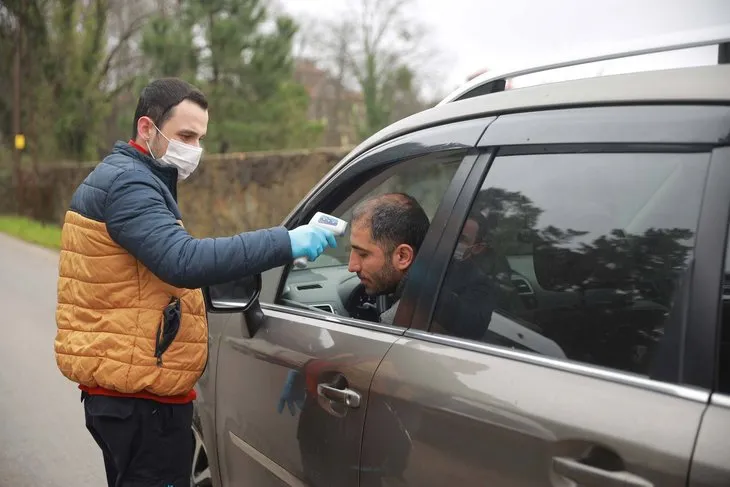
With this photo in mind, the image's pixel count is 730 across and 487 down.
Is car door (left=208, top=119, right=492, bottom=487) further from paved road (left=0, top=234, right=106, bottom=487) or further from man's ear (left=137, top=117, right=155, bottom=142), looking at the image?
paved road (left=0, top=234, right=106, bottom=487)

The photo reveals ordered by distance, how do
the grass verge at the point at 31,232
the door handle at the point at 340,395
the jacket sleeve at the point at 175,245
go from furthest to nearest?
the grass verge at the point at 31,232 → the jacket sleeve at the point at 175,245 → the door handle at the point at 340,395

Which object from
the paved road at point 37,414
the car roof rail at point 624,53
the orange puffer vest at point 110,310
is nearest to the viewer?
the car roof rail at point 624,53

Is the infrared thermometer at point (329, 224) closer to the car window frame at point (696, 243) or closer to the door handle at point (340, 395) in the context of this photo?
the door handle at point (340, 395)

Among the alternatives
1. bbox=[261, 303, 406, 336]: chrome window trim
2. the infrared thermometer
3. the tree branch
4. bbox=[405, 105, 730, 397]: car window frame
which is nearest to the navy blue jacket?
the infrared thermometer

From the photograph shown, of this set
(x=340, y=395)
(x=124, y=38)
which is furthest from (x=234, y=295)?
(x=124, y=38)

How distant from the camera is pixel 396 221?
7.12 feet

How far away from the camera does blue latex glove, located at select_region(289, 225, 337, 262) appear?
6.52ft

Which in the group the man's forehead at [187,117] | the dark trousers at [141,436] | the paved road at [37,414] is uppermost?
the man's forehead at [187,117]

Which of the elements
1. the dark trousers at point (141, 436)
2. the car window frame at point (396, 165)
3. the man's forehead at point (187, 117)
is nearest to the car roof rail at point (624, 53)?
the car window frame at point (396, 165)

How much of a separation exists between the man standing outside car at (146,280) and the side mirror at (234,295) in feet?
0.63

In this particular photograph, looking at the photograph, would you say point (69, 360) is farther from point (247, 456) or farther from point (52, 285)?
point (52, 285)

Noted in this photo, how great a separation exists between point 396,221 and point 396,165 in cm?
20

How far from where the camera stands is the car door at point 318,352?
1.82 m

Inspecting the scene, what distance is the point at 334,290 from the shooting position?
2607 millimetres
